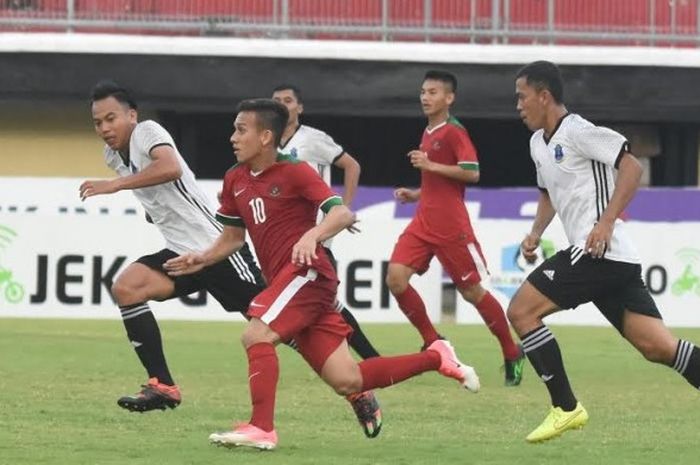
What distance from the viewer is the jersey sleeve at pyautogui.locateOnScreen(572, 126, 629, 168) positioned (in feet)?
31.7

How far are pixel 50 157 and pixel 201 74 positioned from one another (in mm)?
2875

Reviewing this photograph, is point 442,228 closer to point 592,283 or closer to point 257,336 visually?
point 592,283

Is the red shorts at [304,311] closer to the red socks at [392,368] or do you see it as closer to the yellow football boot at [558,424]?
the red socks at [392,368]

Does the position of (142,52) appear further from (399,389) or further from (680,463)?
(680,463)

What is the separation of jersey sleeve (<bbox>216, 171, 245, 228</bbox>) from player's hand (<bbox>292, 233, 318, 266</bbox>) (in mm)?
881

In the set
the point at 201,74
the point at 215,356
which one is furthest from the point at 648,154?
the point at 215,356

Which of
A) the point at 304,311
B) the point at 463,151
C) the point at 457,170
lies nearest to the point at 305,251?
the point at 304,311

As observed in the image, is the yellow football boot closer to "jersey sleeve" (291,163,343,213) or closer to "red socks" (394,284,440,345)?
"jersey sleeve" (291,163,343,213)

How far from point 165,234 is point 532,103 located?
8.84 feet

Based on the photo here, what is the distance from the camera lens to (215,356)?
52.5 feet

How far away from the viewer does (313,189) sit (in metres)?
9.31

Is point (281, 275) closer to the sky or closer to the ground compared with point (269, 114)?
closer to the ground

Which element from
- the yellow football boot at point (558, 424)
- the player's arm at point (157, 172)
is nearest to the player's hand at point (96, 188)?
the player's arm at point (157, 172)

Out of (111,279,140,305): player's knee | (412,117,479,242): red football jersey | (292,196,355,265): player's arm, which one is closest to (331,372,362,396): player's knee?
(292,196,355,265): player's arm
